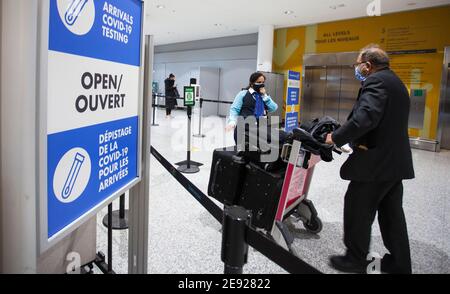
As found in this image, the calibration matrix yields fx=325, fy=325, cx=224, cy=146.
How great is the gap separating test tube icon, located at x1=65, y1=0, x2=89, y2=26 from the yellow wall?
30.0 feet

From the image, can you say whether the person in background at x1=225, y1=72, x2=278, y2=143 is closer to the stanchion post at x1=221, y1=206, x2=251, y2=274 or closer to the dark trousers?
the dark trousers

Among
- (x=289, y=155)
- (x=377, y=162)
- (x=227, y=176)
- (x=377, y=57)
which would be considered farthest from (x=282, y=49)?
(x=377, y=162)

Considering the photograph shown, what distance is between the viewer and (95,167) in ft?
3.28

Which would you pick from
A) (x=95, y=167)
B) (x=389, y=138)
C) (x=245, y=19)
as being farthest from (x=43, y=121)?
(x=245, y=19)

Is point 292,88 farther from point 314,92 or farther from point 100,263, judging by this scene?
point 100,263

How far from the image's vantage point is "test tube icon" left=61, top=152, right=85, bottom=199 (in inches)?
33.8

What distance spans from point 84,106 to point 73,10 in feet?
0.82

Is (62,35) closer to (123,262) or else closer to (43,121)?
(43,121)

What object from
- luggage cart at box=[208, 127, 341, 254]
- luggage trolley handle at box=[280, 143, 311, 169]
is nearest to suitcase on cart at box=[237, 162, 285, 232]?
luggage cart at box=[208, 127, 341, 254]

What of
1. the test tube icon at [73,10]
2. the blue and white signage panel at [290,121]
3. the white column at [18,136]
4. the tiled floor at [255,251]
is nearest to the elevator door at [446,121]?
the tiled floor at [255,251]

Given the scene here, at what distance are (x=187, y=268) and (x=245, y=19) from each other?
9232 millimetres

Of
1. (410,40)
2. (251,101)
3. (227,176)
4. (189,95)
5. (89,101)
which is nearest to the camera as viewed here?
(89,101)

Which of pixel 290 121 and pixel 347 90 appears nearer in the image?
pixel 290 121

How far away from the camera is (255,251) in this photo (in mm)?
2404
